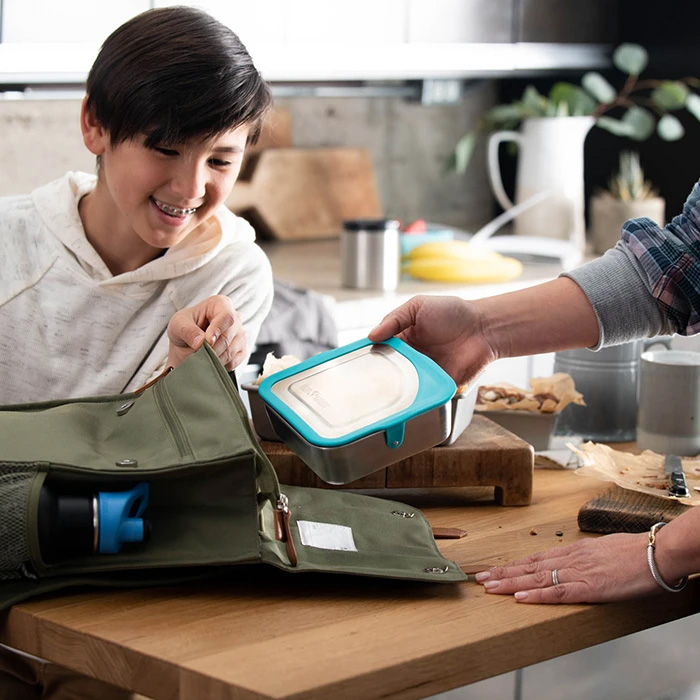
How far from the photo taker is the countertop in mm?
2783

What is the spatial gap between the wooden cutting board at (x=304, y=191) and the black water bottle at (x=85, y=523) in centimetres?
239

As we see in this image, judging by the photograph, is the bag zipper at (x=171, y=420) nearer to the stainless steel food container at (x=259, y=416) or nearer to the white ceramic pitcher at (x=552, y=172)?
the stainless steel food container at (x=259, y=416)

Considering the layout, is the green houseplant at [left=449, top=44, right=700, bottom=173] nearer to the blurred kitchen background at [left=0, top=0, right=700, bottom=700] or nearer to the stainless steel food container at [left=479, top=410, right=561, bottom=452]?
the blurred kitchen background at [left=0, top=0, right=700, bottom=700]

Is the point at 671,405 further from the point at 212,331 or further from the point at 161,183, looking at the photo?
the point at 161,183

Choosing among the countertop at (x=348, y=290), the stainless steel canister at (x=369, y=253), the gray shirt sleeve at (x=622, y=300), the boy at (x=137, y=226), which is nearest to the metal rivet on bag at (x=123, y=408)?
the boy at (x=137, y=226)

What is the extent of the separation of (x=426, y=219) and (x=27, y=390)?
2.48 meters

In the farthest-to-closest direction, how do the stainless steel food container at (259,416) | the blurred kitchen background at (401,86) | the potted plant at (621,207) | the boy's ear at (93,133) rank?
the potted plant at (621,207) < the blurred kitchen background at (401,86) < the boy's ear at (93,133) < the stainless steel food container at (259,416)

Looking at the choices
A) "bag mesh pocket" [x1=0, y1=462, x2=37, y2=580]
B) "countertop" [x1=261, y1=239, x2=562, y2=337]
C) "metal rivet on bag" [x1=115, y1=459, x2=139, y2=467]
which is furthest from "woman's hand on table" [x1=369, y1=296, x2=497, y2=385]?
"countertop" [x1=261, y1=239, x2=562, y2=337]

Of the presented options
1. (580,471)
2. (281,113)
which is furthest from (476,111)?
(580,471)

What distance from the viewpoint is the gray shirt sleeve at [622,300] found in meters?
1.50

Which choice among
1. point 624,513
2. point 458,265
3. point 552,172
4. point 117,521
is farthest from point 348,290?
point 117,521

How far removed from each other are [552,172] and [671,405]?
2.05 metres

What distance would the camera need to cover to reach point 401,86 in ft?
12.4

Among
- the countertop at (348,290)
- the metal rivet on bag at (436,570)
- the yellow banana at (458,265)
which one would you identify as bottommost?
the countertop at (348,290)
